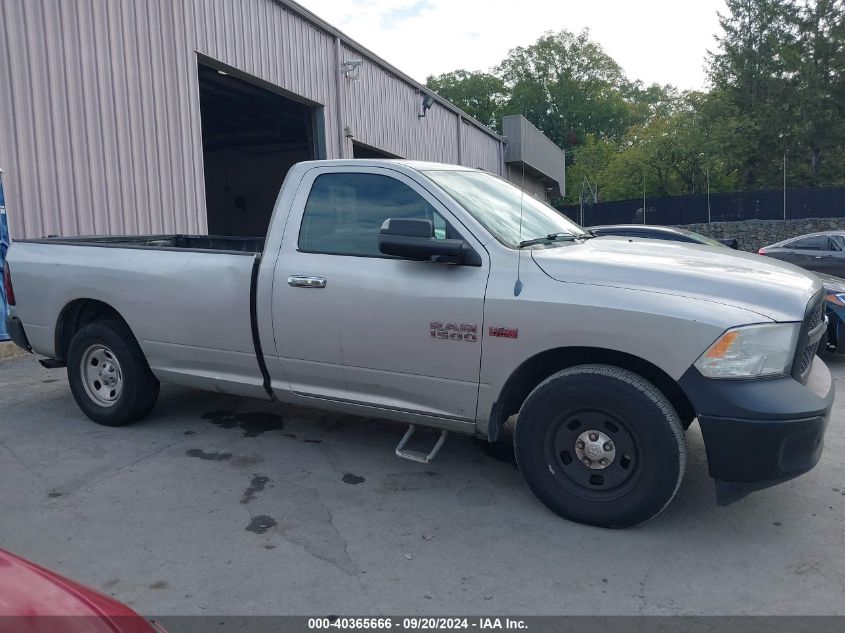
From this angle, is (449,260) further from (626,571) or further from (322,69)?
(322,69)

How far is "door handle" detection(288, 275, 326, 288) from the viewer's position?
13.6 ft

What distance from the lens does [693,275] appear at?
3.47 meters

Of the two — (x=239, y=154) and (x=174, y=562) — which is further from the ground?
(x=239, y=154)

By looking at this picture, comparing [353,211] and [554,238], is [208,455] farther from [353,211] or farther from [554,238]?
[554,238]

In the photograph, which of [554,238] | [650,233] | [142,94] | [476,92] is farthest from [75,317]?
[476,92]

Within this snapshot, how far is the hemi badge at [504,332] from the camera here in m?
3.62

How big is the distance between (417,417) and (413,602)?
129 cm

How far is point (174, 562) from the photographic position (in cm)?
325

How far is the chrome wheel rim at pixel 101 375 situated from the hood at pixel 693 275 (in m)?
3.29

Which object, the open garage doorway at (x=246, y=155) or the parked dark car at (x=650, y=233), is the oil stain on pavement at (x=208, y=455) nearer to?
the parked dark car at (x=650, y=233)

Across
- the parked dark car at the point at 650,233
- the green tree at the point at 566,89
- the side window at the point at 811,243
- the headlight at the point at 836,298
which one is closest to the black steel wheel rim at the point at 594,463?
the headlight at the point at 836,298

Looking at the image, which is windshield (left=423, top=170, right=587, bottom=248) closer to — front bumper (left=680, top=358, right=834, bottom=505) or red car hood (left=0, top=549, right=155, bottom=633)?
front bumper (left=680, top=358, right=834, bottom=505)

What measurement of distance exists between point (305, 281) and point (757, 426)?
8.35ft

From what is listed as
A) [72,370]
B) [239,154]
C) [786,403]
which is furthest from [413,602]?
[239,154]
